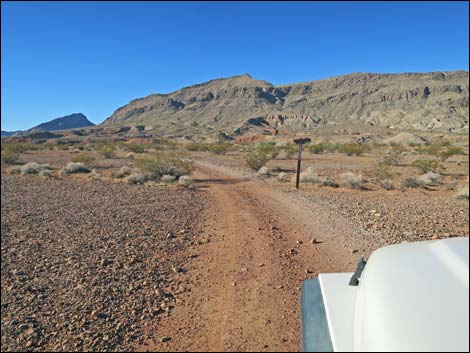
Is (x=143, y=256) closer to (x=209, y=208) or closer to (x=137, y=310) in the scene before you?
(x=137, y=310)

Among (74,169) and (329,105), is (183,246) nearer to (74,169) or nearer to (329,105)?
(74,169)

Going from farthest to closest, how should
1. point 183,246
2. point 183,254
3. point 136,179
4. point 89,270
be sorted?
point 136,179 < point 183,246 < point 183,254 < point 89,270

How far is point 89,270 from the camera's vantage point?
5.46 m

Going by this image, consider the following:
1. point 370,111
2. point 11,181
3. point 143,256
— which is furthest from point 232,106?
point 143,256

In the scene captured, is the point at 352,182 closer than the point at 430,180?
Yes

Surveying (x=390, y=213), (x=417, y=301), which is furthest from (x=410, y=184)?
(x=417, y=301)

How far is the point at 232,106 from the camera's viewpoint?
153 meters

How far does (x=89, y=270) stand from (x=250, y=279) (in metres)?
2.70

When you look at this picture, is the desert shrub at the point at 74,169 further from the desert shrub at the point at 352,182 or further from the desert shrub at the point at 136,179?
the desert shrub at the point at 352,182

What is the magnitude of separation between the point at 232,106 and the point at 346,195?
145393 mm

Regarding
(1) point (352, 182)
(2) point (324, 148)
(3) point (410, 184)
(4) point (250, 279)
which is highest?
(2) point (324, 148)

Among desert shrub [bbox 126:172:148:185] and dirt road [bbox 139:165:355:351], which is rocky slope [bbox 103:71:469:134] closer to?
desert shrub [bbox 126:172:148:185]

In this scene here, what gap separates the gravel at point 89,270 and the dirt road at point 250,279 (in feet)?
1.27

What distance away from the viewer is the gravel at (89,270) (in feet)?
12.6
